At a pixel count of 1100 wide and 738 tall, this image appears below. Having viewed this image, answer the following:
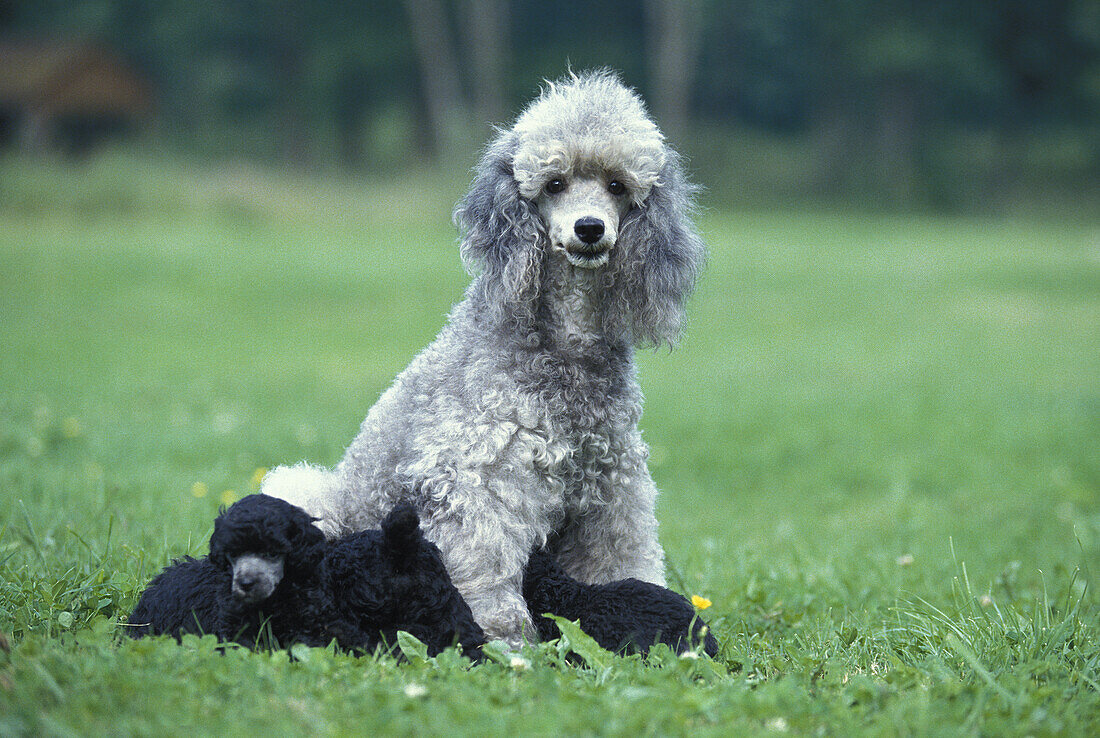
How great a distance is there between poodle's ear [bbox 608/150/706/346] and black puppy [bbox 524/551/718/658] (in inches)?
36.1

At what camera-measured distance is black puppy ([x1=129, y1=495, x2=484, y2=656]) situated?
296 centimetres


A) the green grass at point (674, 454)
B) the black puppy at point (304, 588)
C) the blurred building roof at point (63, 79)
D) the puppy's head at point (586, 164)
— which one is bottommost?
the green grass at point (674, 454)

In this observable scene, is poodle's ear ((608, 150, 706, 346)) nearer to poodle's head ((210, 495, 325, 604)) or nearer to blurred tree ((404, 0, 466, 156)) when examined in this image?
poodle's head ((210, 495, 325, 604))

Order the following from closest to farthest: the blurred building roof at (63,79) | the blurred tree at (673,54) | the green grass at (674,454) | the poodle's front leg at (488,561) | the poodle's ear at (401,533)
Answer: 1. the green grass at (674,454)
2. the poodle's ear at (401,533)
3. the poodle's front leg at (488,561)
4. the blurred building roof at (63,79)
5. the blurred tree at (673,54)

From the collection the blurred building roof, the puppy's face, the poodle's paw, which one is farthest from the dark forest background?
the puppy's face

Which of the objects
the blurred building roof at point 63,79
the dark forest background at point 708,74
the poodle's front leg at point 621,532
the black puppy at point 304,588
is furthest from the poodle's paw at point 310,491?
the blurred building roof at point 63,79

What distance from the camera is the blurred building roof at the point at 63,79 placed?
29.6 metres

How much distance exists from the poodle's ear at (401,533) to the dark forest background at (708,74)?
1188 inches

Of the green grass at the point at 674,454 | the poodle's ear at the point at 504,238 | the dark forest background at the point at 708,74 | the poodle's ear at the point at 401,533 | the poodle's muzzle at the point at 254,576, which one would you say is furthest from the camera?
the dark forest background at the point at 708,74

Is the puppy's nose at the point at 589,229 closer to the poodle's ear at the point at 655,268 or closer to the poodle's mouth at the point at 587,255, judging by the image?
the poodle's mouth at the point at 587,255

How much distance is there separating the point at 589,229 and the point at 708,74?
111 feet

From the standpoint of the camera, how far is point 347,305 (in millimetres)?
16109

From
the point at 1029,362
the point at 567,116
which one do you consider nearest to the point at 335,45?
the point at 1029,362

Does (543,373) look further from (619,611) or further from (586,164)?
(619,611)
